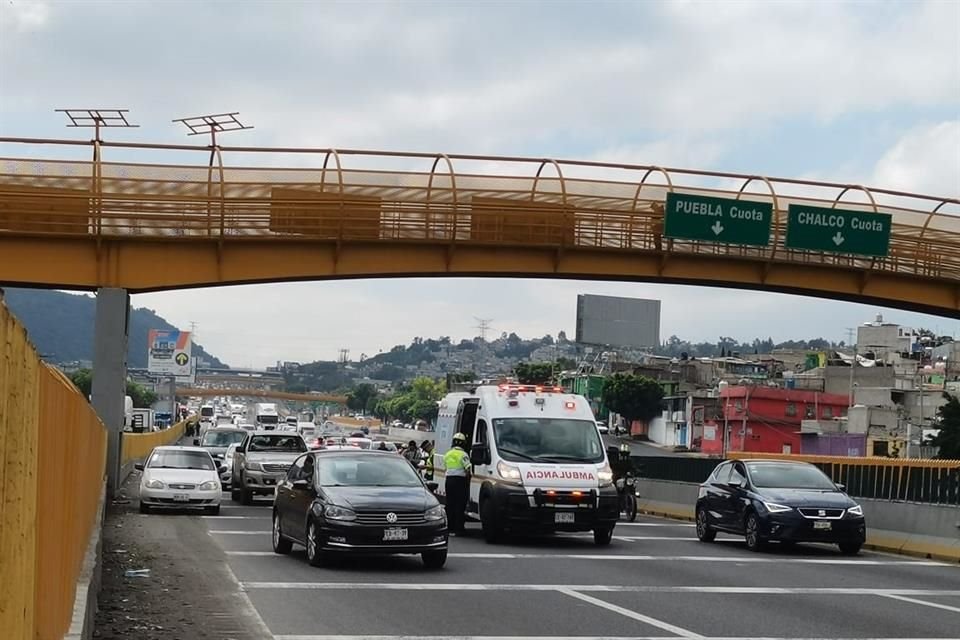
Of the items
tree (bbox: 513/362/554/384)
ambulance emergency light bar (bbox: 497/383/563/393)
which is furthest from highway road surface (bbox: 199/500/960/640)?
tree (bbox: 513/362/554/384)

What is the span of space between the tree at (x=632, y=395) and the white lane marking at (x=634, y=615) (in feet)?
373

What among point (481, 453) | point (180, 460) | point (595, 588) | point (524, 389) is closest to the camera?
point (595, 588)

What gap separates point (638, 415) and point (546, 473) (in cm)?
10881

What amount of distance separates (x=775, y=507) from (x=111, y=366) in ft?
58.6

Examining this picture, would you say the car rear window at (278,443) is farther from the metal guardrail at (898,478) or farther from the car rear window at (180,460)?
the metal guardrail at (898,478)

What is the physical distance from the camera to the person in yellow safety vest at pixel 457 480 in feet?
81.3

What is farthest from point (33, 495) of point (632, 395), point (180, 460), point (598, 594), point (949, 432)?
point (632, 395)

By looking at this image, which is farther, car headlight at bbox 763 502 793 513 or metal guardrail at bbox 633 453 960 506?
metal guardrail at bbox 633 453 960 506

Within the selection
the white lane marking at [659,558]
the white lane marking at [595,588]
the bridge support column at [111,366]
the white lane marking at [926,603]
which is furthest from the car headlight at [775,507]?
the bridge support column at [111,366]

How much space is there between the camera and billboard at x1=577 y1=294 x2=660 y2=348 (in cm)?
11512

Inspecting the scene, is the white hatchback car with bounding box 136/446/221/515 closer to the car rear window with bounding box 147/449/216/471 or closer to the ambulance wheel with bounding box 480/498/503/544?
the car rear window with bounding box 147/449/216/471

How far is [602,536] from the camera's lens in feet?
78.6

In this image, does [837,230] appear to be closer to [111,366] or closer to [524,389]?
[524,389]

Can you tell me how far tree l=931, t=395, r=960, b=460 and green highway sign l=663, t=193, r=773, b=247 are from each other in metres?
39.1
